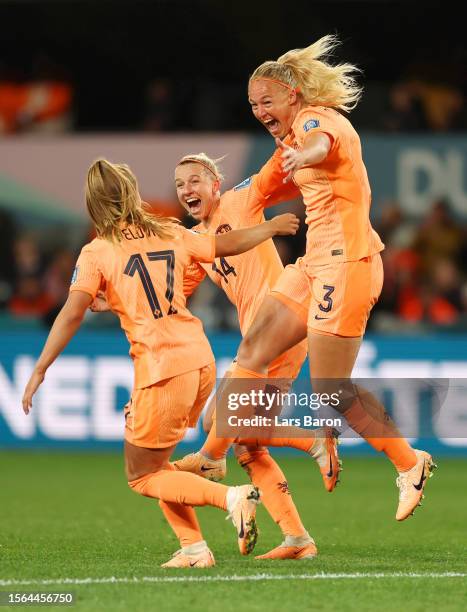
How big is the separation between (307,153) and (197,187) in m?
1.18

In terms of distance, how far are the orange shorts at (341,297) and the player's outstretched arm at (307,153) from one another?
2.08 feet

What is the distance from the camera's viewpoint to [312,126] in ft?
20.9

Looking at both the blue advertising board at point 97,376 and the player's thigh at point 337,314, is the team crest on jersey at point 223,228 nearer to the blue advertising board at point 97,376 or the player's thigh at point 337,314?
the player's thigh at point 337,314

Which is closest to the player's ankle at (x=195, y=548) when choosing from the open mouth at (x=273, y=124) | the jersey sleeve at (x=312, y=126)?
the jersey sleeve at (x=312, y=126)

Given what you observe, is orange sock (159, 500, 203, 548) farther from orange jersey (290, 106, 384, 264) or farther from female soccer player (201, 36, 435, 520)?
orange jersey (290, 106, 384, 264)

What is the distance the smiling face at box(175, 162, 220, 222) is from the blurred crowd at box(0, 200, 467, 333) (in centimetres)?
675

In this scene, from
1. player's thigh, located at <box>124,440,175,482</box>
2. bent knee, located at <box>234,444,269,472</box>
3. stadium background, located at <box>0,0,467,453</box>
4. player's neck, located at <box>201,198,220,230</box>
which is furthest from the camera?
stadium background, located at <box>0,0,467,453</box>

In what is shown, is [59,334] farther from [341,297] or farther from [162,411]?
[341,297]

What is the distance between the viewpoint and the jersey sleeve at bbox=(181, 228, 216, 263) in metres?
6.27

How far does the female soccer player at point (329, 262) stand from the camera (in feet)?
21.4

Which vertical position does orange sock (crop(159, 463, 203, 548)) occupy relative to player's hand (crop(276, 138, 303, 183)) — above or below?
below

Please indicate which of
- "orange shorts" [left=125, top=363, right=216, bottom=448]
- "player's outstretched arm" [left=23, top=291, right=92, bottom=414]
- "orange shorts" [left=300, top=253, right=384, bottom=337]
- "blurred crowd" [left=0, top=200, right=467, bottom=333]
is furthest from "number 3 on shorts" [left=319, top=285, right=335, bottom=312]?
"blurred crowd" [left=0, top=200, right=467, bottom=333]

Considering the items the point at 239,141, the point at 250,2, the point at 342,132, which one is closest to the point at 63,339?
the point at 342,132

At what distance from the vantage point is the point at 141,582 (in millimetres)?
5691
